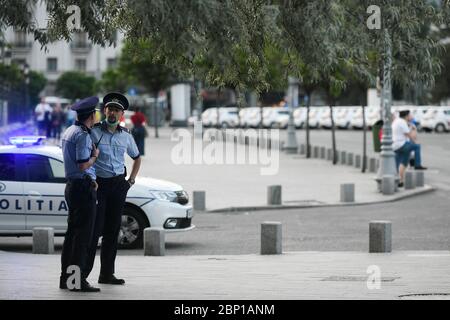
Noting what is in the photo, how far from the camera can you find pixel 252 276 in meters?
13.1

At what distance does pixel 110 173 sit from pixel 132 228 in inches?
219

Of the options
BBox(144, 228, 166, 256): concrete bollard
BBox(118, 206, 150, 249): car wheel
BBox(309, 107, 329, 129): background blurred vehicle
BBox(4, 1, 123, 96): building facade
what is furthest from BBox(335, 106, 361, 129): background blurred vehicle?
BBox(144, 228, 166, 256): concrete bollard

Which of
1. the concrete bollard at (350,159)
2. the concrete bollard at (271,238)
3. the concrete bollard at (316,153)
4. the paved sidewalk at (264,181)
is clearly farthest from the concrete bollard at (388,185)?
the concrete bollard at (316,153)

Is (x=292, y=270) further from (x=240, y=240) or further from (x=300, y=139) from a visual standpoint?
(x=300, y=139)

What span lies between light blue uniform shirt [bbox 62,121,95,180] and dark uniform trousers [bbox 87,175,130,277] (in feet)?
1.30

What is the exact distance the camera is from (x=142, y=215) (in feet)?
56.2

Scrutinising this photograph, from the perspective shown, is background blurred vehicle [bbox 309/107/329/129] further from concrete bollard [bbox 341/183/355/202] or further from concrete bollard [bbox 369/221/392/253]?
concrete bollard [bbox 369/221/392/253]

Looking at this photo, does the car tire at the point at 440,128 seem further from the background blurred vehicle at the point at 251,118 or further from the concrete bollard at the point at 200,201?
the concrete bollard at the point at 200,201

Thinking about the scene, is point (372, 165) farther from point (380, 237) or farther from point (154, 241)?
point (154, 241)

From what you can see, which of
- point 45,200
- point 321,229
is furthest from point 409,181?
point 45,200

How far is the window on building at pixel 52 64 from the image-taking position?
121 m

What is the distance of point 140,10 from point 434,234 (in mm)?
10914

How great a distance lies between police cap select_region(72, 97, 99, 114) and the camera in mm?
11227

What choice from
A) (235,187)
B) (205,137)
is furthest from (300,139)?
(235,187)
